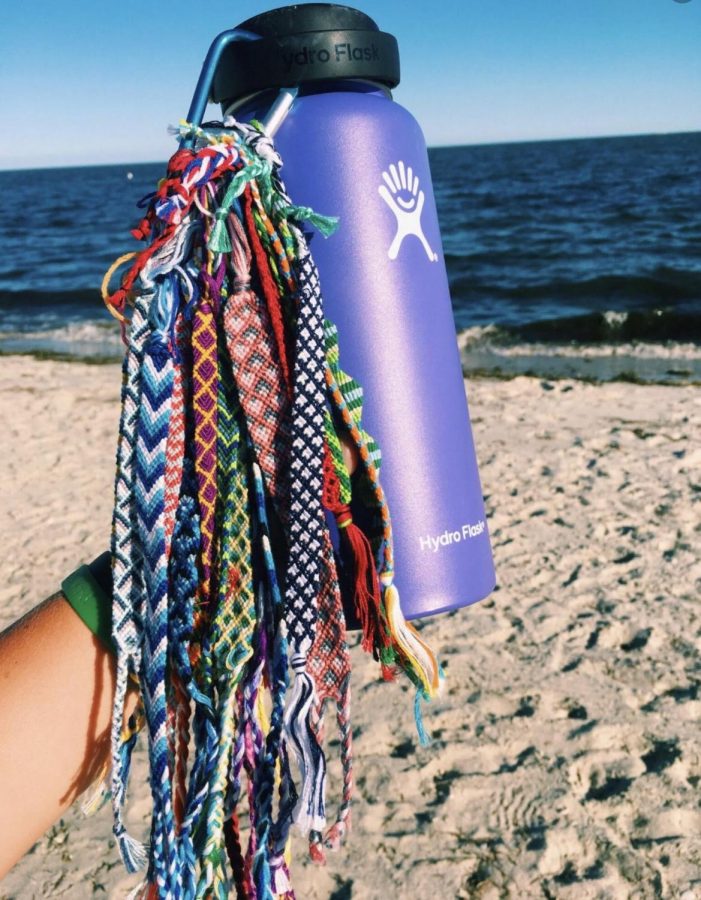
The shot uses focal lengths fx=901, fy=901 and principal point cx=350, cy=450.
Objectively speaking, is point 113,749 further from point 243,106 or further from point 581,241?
point 581,241

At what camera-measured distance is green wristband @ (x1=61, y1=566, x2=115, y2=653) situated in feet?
3.40

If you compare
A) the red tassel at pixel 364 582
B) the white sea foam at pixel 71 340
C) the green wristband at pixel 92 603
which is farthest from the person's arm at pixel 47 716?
the white sea foam at pixel 71 340

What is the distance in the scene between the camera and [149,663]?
3.36ft

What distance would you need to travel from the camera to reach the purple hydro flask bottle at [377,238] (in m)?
1.22

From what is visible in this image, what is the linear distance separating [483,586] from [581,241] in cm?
1648

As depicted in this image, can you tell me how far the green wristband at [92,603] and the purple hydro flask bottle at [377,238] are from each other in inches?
16.4

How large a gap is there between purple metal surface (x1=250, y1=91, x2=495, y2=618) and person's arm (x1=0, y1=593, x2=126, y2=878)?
451mm

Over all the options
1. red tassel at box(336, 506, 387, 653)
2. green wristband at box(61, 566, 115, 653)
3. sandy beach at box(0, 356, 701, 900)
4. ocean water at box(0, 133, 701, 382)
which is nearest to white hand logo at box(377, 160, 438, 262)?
red tassel at box(336, 506, 387, 653)

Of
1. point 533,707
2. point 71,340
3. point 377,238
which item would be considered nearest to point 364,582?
point 377,238

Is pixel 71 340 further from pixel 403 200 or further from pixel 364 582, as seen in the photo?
pixel 364 582

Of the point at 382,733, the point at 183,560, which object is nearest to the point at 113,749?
the point at 183,560

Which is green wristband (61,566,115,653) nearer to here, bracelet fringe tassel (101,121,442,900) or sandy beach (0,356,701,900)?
bracelet fringe tassel (101,121,442,900)

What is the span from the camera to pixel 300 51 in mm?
1204

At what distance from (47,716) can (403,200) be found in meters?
0.83
